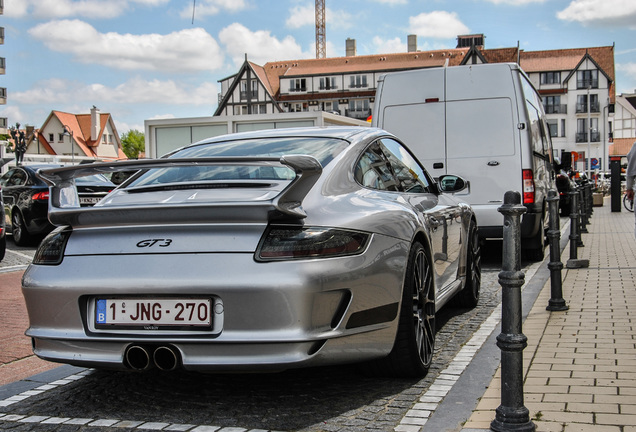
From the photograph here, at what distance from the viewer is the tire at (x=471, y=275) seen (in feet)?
22.1

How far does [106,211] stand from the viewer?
3.88 meters

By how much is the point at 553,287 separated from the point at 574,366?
2118mm

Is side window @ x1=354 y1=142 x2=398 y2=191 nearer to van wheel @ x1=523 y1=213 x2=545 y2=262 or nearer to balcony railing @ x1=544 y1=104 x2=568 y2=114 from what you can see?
van wheel @ x1=523 y1=213 x2=545 y2=262

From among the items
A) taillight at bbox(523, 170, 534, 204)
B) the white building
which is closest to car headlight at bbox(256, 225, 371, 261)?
taillight at bbox(523, 170, 534, 204)

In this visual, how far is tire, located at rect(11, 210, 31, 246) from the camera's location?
15.1 m

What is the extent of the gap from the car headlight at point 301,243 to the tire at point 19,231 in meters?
12.6

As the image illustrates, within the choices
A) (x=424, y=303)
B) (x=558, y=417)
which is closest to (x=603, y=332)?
(x=424, y=303)

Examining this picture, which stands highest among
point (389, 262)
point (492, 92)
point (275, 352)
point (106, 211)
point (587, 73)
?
point (587, 73)

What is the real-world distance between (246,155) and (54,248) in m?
1.28

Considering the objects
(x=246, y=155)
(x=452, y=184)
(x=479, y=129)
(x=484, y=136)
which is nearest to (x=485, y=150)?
(x=484, y=136)

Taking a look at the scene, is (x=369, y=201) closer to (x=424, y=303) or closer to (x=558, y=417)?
(x=424, y=303)

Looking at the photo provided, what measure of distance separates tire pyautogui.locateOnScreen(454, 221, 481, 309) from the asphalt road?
1.75 meters

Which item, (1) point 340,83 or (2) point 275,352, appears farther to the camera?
(1) point 340,83

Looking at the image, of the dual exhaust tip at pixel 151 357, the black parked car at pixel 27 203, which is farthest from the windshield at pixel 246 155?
the black parked car at pixel 27 203
